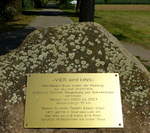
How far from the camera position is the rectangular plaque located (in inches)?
173

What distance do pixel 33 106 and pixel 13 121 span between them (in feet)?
0.93

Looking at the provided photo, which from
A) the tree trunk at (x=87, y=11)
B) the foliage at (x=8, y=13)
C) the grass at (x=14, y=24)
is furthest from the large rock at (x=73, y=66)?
the foliage at (x=8, y=13)

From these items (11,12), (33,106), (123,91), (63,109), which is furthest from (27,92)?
(11,12)

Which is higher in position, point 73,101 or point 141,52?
point 73,101

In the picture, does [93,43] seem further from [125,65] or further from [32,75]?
[32,75]

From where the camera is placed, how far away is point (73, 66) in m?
4.71

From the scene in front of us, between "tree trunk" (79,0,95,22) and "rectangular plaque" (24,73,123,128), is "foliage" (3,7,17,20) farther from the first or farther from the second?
"rectangular plaque" (24,73,123,128)

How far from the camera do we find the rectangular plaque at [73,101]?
14.4ft

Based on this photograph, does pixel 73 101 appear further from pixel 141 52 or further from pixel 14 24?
pixel 14 24

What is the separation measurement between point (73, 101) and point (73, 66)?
485mm

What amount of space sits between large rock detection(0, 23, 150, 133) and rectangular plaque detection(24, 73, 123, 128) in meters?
0.09

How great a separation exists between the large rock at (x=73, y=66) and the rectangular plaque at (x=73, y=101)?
0.09 metres

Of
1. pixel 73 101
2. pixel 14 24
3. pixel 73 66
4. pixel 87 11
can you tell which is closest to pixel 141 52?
pixel 87 11

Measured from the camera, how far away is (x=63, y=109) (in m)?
4.42
